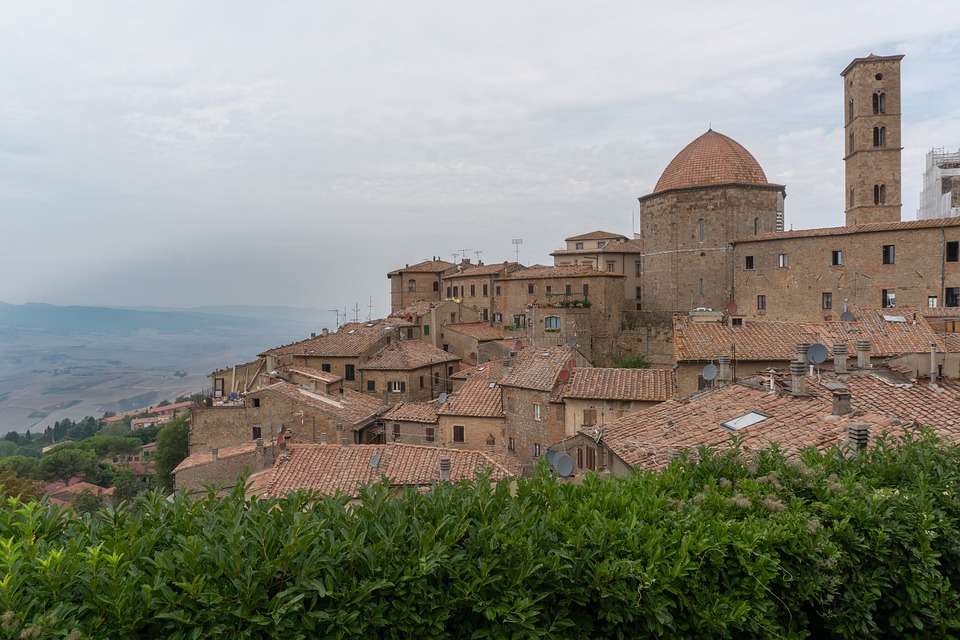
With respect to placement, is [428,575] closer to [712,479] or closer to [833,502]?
[712,479]

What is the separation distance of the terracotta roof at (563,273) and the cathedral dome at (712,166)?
7.67 m

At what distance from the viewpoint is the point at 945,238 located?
1310 inches

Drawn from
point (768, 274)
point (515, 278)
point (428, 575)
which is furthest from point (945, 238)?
point (428, 575)

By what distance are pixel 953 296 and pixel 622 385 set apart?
22.3 metres

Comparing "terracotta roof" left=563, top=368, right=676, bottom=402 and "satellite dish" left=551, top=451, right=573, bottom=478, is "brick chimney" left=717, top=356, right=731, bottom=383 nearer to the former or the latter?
"terracotta roof" left=563, top=368, right=676, bottom=402

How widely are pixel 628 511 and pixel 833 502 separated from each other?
1.95 m

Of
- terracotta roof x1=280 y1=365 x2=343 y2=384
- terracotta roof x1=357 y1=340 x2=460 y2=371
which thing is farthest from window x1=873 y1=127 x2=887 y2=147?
terracotta roof x1=280 y1=365 x2=343 y2=384

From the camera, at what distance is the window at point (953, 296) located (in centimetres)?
3325

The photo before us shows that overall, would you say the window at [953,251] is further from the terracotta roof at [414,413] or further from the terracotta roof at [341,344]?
the terracotta roof at [341,344]

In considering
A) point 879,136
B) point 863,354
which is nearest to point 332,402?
point 863,354

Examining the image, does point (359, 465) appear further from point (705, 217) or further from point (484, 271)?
point (484, 271)

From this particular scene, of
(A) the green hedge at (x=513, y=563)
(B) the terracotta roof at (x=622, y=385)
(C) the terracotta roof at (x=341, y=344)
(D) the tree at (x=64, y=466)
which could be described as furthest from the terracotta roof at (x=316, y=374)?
(D) the tree at (x=64, y=466)

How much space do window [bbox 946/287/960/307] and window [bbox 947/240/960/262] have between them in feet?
5.26

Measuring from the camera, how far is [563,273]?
49.6 metres
